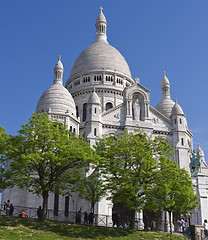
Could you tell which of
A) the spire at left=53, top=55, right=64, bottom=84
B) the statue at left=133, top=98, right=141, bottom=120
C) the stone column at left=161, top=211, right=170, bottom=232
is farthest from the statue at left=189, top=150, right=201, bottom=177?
the spire at left=53, top=55, right=64, bottom=84

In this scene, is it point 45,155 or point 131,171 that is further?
point 131,171

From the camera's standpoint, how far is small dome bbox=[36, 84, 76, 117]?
5372 cm

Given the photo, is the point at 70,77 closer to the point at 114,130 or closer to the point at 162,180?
the point at 114,130

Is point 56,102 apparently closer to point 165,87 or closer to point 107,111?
point 107,111

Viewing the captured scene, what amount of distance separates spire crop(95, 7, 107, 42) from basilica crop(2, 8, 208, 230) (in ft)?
7.89

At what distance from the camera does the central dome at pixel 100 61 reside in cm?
7038

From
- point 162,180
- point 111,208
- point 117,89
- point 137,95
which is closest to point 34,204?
point 111,208

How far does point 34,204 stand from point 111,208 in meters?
9.66

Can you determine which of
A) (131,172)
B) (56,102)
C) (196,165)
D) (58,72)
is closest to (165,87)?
(58,72)

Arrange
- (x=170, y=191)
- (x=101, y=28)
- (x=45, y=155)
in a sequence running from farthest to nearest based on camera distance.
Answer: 1. (x=101, y=28)
2. (x=170, y=191)
3. (x=45, y=155)

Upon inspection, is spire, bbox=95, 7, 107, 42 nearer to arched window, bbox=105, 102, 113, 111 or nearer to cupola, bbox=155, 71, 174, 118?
cupola, bbox=155, 71, 174, 118

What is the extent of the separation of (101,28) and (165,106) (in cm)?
2819

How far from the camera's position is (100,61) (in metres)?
70.9

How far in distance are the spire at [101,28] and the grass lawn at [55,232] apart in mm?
56470
